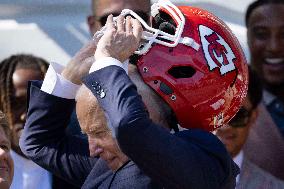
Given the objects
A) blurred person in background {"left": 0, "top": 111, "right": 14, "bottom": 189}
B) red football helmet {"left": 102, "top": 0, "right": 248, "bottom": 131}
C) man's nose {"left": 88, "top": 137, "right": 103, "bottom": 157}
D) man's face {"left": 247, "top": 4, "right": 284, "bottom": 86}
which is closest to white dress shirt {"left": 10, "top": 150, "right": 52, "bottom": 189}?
blurred person in background {"left": 0, "top": 111, "right": 14, "bottom": 189}

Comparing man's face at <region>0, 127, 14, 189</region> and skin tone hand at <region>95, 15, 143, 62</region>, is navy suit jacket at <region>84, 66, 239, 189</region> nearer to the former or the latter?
skin tone hand at <region>95, 15, 143, 62</region>

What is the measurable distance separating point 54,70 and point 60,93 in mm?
108

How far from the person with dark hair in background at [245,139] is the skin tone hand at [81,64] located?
1377 mm

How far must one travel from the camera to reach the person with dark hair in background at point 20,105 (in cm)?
426

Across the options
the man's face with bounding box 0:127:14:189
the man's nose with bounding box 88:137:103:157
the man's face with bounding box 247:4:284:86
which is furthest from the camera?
the man's face with bounding box 247:4:284:86

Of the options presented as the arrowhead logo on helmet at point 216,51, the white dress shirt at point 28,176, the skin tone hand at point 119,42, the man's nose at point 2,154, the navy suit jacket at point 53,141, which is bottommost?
the white dress shirt at point 28,176

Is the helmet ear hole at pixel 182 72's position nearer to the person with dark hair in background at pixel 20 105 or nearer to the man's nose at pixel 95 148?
the man's nose at pixel 95 148

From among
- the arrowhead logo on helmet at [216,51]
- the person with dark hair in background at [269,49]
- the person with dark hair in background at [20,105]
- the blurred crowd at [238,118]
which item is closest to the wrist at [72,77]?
the blurred crowd at [238,118]

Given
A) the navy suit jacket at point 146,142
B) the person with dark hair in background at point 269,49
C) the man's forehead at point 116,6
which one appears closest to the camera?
the navy suit jacket at point 146,142

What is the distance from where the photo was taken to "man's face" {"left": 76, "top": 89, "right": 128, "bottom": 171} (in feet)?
8.43

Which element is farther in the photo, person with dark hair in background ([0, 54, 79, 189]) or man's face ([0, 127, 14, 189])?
person with dark hair in background ([0, 54, 79, 189])

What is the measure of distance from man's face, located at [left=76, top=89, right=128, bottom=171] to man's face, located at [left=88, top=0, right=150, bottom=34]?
51.9 inches

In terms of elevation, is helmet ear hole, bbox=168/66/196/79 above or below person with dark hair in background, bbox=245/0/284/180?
above

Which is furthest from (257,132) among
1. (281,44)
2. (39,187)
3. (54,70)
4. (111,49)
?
(111,49)
